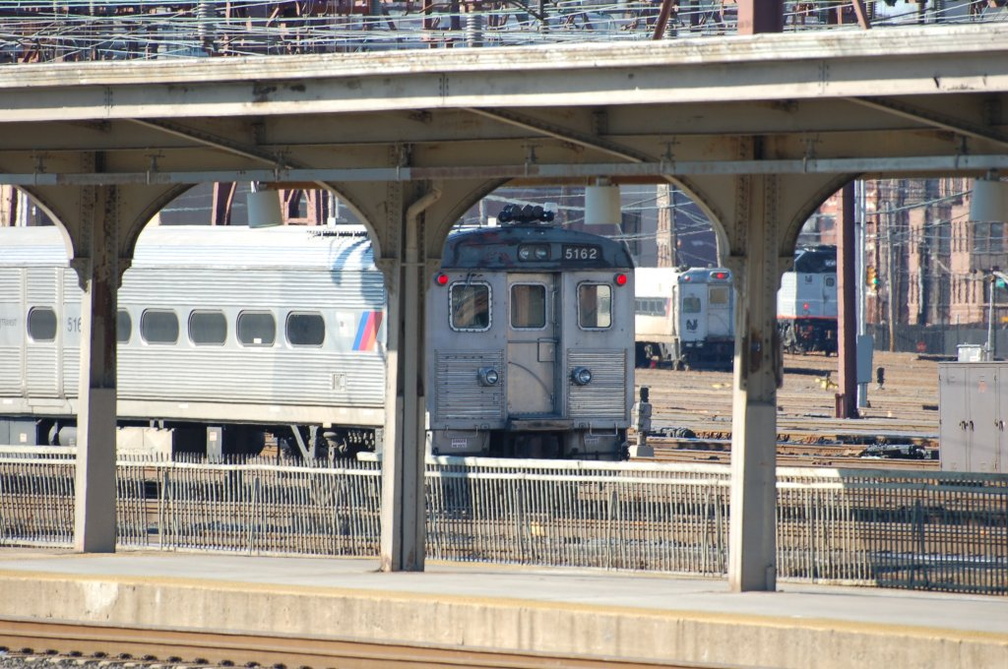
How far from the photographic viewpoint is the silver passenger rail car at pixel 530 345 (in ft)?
65.6

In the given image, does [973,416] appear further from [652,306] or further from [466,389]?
[652,306]

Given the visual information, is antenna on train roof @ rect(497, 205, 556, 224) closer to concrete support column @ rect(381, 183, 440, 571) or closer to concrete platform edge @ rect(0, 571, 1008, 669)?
concrete support column @ rect(381, 183, 440, 571)

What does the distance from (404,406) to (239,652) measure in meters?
3.16

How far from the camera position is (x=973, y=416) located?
20406 mm

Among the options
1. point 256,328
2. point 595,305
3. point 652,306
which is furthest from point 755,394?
point 652,306

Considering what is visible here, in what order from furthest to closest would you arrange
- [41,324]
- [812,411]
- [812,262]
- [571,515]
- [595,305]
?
[812,262]
[812,411]
[41,324]
[595,305]
[571,515]

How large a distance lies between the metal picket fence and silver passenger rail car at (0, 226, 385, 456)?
4414 mm

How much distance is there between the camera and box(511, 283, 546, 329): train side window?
20.3 m

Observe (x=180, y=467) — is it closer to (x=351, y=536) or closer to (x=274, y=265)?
(x=351, y=536)

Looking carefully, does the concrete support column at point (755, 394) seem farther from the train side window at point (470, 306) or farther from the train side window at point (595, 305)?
the train side window at point (595, 305)

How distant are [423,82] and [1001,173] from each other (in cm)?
476

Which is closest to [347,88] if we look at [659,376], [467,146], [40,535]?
[467,146]

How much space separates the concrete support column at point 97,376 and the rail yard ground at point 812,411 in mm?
13002

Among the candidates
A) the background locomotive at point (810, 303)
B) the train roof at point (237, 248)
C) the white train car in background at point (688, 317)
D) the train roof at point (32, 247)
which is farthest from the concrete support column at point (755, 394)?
the background locomotive at point (810, 303)
